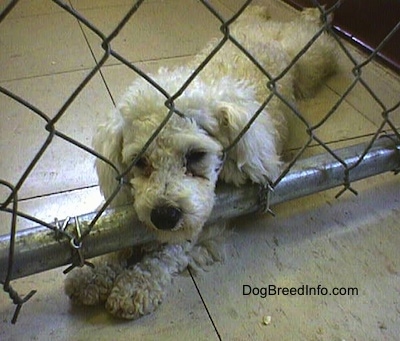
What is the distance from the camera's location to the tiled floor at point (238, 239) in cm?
130

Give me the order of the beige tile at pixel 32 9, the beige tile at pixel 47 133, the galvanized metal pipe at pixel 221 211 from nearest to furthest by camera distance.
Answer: the galvanized metal pipe at pixel 221 211 < the beige tile at pixel 47 133 < the beige tile at pixel 32 9

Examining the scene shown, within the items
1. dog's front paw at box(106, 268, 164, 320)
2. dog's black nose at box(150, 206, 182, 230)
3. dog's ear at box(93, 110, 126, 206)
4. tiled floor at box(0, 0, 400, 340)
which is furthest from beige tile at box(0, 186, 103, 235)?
dog's black nose at box(150, 206, 182, 230)

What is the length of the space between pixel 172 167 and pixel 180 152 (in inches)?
1.6

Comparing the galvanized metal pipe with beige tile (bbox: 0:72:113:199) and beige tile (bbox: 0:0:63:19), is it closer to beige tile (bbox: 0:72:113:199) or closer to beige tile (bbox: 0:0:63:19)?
beige tile (bbox: 0:72:113:199)

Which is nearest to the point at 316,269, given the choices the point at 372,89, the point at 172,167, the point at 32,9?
the point at 172,167

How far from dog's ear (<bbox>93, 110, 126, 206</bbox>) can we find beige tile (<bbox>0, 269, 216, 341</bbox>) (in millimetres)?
279

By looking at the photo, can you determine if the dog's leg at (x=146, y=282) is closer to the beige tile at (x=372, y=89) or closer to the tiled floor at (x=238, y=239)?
the tiled floor at (x=238, y=239)

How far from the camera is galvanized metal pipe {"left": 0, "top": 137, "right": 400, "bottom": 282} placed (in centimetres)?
117

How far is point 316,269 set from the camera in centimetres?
144

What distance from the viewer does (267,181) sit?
1.44 meters

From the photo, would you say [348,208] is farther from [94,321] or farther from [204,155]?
[94,321]

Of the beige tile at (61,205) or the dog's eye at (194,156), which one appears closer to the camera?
the dog's eye at (194,156)

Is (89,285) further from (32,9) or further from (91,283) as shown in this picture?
(32,9)

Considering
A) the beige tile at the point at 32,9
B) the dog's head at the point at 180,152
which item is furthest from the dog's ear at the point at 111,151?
the beige tile at the point at 32,9
